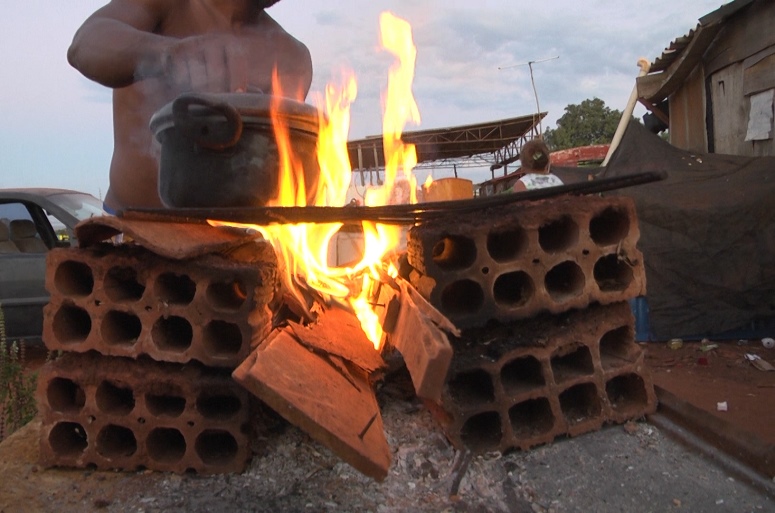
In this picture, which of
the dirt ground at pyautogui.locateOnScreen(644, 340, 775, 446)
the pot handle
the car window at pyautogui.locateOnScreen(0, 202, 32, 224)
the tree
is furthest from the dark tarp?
the tree

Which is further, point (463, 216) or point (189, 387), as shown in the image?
point (463, 216)

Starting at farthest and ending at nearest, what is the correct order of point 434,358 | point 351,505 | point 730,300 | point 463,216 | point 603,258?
point 730,300, point 603,258, point 463,216, point 351,505, point 434,358

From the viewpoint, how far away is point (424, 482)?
1806mm

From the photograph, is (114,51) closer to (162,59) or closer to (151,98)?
(162,59)

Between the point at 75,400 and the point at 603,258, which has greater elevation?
the point at 603,258

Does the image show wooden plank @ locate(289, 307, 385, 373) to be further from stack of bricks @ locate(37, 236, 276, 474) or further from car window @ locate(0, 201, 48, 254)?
car window @ locate(0, 201, 48, 254)

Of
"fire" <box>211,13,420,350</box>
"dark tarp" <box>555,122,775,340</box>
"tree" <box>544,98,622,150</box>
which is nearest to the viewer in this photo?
"fire" <box>211,13,420,350</box>

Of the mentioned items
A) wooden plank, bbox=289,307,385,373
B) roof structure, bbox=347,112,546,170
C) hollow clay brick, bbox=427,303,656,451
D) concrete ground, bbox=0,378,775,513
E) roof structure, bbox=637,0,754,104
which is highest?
roof structure, bbox=637,0,754,104

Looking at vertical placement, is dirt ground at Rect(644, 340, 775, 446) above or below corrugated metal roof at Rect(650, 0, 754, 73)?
below

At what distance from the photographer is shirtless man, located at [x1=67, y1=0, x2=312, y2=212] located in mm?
2387

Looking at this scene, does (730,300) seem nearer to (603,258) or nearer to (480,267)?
(603,258)

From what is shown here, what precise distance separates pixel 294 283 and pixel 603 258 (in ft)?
4.32

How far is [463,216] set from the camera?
2.00 m

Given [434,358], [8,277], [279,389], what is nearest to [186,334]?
[279,389]
